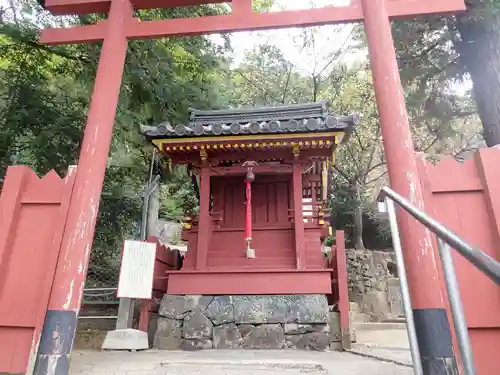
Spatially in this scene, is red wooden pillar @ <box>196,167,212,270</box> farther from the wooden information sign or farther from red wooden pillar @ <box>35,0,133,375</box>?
red wooden pillar @ <box>35,0,133,375</box>

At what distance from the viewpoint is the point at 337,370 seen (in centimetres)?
373

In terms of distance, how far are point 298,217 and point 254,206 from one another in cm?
123

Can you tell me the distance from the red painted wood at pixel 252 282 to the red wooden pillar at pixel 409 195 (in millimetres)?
4148

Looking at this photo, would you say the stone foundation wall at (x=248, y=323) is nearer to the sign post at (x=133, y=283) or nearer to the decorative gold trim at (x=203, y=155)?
the sign post at (x=133, y=283)

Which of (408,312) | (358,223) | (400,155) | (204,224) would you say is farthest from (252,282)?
(358,223)

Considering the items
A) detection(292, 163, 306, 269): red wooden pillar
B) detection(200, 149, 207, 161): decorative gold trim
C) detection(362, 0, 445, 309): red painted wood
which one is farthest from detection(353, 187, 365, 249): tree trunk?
detection(362, 0, 445, 309): red painted wood

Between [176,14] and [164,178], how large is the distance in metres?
4.30

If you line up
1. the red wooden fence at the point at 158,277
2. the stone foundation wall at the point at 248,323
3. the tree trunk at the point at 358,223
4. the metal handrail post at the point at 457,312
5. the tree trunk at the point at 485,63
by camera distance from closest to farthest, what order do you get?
the metal handrail post at the point at 457,312
the tree trunk at the point at 485,63
the stone foundation wall at the point at 248,323
the red wooden fence at the point at 158,277
the tree trunk at the point at 358,223

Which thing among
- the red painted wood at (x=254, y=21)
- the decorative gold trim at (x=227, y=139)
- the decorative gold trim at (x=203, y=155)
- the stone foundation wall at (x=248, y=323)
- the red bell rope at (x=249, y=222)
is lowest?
the stone foundation wall at (x=248, y=323)

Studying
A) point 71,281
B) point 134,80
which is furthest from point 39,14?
point 71,281

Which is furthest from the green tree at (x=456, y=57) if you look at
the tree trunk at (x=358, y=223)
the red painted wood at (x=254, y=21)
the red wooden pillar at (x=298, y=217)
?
the tree trunk at (x=358, y=223)

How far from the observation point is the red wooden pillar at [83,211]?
2487 millimetres

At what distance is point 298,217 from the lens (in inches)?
284

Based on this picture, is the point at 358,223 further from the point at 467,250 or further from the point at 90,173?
the point at 467,250
